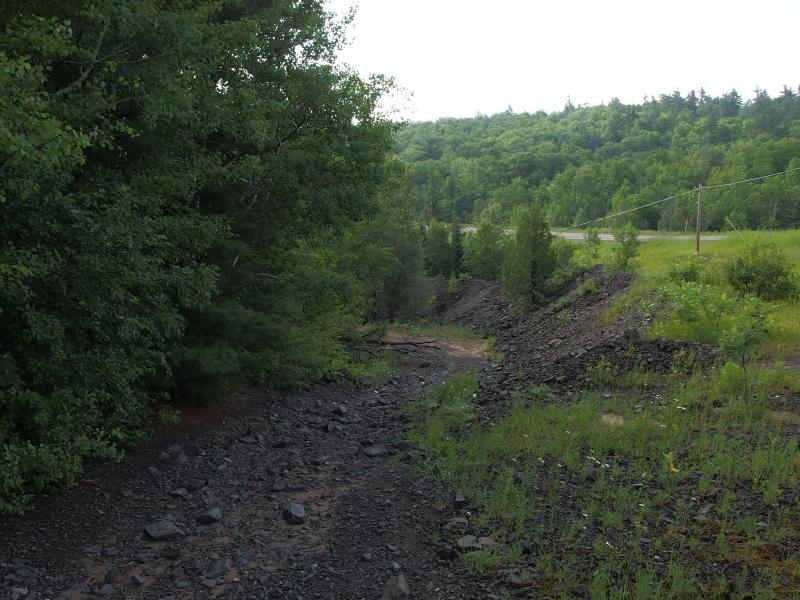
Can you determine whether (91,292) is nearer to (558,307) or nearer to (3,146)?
(3,146)

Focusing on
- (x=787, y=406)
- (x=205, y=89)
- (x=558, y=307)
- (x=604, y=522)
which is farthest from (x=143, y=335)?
(x=558, y=307)

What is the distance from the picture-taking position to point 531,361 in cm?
1364

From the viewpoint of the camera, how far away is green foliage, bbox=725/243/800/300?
1290 centimetres

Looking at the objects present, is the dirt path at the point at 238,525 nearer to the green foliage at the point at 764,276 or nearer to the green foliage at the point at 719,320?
the green foliage at the point at 719,320

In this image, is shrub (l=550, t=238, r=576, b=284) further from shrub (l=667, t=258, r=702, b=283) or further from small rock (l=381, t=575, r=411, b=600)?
small rock (l=381, t=575, r=411, b=600)

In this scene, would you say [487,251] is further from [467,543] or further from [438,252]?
[467,543]

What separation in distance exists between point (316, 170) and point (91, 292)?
521 centimetres

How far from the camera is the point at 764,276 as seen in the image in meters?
13.1

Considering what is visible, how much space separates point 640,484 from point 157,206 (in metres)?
5.92

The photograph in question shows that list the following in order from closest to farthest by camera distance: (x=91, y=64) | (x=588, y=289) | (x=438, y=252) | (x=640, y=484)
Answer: (x=640, y=484) → (x=91, y=64) → (x=588, y=289) → (x=438, y=252)

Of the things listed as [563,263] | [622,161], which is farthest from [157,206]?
[622,161]

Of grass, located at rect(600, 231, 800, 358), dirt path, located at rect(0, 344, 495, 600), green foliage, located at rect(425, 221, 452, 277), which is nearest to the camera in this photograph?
dirt path, located at rect(0, 344, 495, 600)

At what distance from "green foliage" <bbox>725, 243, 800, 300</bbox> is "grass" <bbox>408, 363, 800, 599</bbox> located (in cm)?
502

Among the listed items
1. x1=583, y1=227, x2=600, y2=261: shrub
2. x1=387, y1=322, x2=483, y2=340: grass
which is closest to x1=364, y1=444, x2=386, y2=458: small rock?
x1=387, y1=322, x2=483, y2=340: grass
